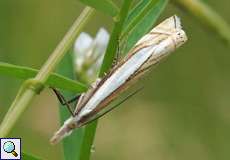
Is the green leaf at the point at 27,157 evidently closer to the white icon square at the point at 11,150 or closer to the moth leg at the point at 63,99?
the white icon square at the point at 11,150

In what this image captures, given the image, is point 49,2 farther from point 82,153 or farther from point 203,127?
point 82,153

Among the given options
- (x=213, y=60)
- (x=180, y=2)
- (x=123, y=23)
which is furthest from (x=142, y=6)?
(x=213, y=60)

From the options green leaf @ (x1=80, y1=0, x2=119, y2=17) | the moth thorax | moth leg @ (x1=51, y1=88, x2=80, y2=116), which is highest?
moth leg @ (x1=51, y1=88, x2=80, y2=116)

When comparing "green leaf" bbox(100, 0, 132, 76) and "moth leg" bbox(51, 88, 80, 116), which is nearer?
"green leaf" bbox(100, 0, 132, 76)

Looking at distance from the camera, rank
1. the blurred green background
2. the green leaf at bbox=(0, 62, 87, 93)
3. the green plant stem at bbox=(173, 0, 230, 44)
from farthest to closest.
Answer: the blurred green background
the green plant stem at bbox=(173, 0, 230, 44)
the green leaf at bbox=(0, 62, 87, 93)

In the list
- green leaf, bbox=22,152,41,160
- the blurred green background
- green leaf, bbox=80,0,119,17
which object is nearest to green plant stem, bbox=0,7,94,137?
green leaf, bbox=80,0,119,17

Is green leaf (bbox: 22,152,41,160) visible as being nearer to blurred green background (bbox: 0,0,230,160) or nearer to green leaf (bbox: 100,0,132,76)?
green leaf (bbox: 100,0,132,76)

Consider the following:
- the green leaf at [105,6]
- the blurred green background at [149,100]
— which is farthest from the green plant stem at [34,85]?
the blurred green background at [149,100]
